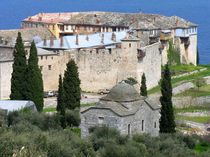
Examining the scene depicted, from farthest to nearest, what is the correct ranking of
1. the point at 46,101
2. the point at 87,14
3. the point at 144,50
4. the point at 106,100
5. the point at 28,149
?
the point at 87,14, the point at 144,50, the point at 46,101, the point at 106,100, the point at 28,149

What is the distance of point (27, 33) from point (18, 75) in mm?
36870

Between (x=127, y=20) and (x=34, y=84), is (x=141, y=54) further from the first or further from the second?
(x=127, y=20)

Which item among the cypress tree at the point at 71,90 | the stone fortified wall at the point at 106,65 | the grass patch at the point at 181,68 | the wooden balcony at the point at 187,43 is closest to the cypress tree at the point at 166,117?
the cypress tree at the point at 71,90

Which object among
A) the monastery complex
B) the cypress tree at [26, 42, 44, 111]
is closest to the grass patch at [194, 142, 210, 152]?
the cypress tree at [26, 42, 44, 111]

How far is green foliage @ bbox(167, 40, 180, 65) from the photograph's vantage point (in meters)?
87.4

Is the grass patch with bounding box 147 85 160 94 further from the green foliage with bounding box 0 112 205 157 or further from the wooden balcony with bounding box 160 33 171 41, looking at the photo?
the green foliage with bounding box 0 112 205 157

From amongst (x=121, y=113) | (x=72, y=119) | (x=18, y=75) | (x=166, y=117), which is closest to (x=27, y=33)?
(x=18, y=75)

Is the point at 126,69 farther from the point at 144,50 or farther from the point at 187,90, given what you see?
the point at 187,90

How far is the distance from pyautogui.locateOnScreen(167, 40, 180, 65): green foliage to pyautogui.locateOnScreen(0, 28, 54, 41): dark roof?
1701cm

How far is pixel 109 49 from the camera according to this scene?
6956cm

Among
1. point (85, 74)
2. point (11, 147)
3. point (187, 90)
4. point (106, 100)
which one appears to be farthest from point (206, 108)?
point (11, 147)

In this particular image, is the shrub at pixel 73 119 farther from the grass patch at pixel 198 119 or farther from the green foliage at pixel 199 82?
the green foliage at pixel 199 82

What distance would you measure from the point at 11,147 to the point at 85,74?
115ft

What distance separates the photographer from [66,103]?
52.0 metres
